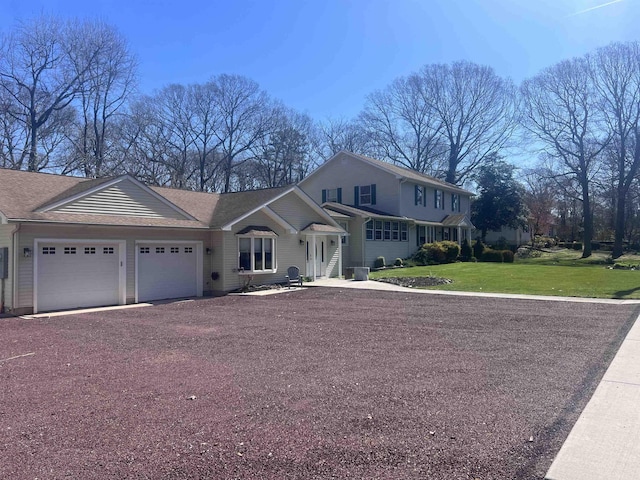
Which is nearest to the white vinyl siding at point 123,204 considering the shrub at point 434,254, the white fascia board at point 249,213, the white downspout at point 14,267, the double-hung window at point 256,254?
the white downspout at point 14,267

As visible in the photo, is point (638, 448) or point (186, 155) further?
point (186, 155)

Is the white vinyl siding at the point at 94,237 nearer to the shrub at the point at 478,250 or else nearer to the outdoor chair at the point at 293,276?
the outdoor chair at the point at 293,276

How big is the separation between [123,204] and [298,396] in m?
11.9

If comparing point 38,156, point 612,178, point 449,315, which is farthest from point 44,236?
point 612,178

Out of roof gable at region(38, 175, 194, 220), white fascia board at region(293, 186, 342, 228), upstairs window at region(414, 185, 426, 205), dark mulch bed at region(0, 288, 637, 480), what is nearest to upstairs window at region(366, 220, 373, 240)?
white fascia board at region(293, 186, 342, 228)

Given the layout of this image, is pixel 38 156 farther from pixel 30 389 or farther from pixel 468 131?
pixel 468 131

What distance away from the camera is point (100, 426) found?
4.60 m

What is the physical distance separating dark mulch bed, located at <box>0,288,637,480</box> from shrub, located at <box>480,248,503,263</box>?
912 inches

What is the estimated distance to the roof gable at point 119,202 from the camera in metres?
13.8

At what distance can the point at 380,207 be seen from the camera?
31078 mm

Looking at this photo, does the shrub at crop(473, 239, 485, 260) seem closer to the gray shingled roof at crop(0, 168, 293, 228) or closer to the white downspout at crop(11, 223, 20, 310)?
the gray shingled roof at crop(0, 168, 293, 228)

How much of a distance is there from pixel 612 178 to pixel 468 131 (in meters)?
13.7

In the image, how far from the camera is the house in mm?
12930

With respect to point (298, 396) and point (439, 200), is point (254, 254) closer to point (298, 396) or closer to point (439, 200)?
point (298, 396)
